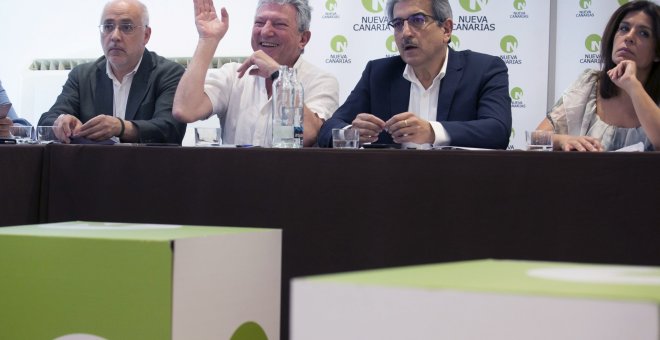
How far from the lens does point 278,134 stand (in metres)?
2.44

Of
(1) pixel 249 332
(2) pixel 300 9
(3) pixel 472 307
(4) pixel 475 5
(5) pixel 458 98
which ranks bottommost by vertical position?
(1) pixel 249 332

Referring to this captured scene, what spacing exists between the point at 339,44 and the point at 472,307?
548 cm

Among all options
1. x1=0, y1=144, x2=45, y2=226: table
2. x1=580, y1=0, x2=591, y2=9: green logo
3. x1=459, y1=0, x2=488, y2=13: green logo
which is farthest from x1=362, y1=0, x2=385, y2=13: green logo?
x1=0, y1=144, x2=45, y2=226: table

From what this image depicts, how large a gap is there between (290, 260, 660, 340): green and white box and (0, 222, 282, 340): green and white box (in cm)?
36

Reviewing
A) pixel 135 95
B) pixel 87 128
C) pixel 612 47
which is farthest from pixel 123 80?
pixel 612 47

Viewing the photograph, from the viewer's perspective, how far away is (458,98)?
10.4 feet

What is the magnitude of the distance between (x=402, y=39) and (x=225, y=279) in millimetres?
2185

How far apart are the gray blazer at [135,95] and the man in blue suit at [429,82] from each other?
2.28ft

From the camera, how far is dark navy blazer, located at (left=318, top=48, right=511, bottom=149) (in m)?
3.03

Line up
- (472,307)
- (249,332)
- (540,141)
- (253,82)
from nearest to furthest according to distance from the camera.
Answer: (472,307) → (249,332) → (540,141) → (253,82)

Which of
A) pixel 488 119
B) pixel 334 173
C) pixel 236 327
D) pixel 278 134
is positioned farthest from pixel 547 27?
pixel 236 327

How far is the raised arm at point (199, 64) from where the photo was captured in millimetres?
3330

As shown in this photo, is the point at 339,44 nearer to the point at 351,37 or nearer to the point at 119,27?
the point at 351,37

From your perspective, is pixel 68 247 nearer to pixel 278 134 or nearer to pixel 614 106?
pixel 278 134
